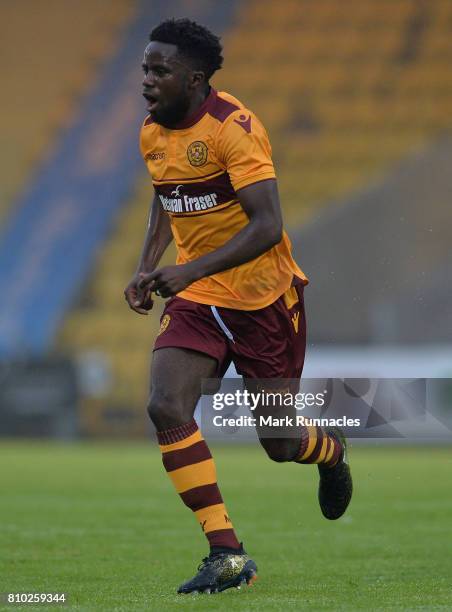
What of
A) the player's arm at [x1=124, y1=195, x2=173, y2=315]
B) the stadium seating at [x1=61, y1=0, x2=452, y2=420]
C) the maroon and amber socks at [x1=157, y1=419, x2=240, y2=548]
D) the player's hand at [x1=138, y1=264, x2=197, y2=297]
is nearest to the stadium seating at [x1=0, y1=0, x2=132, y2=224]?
the stadium seating at [x1=61, y1=0, x2=452, y2=420]

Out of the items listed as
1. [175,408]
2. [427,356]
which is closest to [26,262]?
[427,356]

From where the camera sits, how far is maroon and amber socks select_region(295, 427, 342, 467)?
212 inches

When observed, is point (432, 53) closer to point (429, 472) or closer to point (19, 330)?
point (19, 330)

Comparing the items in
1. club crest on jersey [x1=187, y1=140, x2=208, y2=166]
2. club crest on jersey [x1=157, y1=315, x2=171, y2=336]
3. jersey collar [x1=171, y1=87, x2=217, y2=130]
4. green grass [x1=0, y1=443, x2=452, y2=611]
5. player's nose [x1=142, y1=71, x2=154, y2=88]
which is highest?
player's nose [x1=142, y1=71, x2=154, y2=88]

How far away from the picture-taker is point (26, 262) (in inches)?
794

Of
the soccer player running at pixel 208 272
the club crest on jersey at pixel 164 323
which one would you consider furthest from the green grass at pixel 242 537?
the club crest on jersey at pixel 164 323

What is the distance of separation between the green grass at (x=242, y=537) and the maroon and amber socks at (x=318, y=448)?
0.44 metres

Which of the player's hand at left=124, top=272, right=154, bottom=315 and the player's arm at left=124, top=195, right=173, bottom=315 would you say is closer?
the player's hand at left=124, top=272, right=154, bottom=315

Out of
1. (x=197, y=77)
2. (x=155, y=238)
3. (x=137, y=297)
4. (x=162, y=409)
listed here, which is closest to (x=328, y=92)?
(x=155, y=238)

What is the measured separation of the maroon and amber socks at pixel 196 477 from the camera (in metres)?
4.76

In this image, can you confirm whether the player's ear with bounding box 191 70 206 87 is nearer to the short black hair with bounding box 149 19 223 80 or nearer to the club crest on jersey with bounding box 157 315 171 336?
the short black hair with bounding box 149 19 223 80

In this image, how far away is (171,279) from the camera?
14.8 ft

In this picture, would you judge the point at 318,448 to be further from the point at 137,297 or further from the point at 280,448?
the point at 137,297

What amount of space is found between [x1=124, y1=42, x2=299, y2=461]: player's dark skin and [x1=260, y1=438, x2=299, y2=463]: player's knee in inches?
7.7
